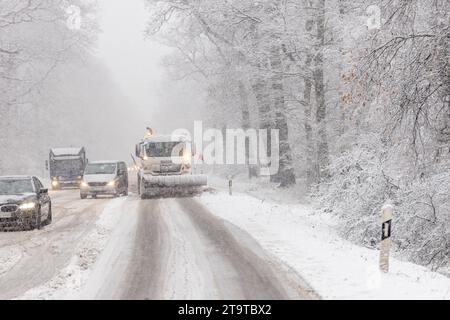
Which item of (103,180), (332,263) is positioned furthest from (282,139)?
(332,263)

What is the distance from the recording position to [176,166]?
2402cm

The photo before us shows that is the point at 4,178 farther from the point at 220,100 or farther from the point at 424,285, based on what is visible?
the point at 220,100

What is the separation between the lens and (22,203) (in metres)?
14.5

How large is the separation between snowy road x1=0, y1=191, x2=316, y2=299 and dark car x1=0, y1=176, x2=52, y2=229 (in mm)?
414

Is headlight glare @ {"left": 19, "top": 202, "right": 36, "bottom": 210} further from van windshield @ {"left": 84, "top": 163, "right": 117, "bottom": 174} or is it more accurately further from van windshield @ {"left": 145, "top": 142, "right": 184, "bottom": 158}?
van windshield @ {"left": 84, "top": 163, "right": 117, "bottom": 174}

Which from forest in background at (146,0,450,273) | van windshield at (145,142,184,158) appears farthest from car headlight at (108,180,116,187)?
forest in background at (146,0,450,273)

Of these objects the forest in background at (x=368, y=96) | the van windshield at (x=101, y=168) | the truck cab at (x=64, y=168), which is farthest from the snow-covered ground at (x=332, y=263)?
the truck cab at (x=64, y=168)

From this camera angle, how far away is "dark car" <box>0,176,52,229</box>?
1439cm

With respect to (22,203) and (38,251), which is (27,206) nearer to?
(22,203)

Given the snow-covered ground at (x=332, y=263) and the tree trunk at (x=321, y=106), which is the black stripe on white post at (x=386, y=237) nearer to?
the snow-covered ground at (x=332, y=263)

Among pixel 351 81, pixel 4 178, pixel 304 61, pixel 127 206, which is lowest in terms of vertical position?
pixel 127 206

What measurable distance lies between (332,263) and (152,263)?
3.14 m
